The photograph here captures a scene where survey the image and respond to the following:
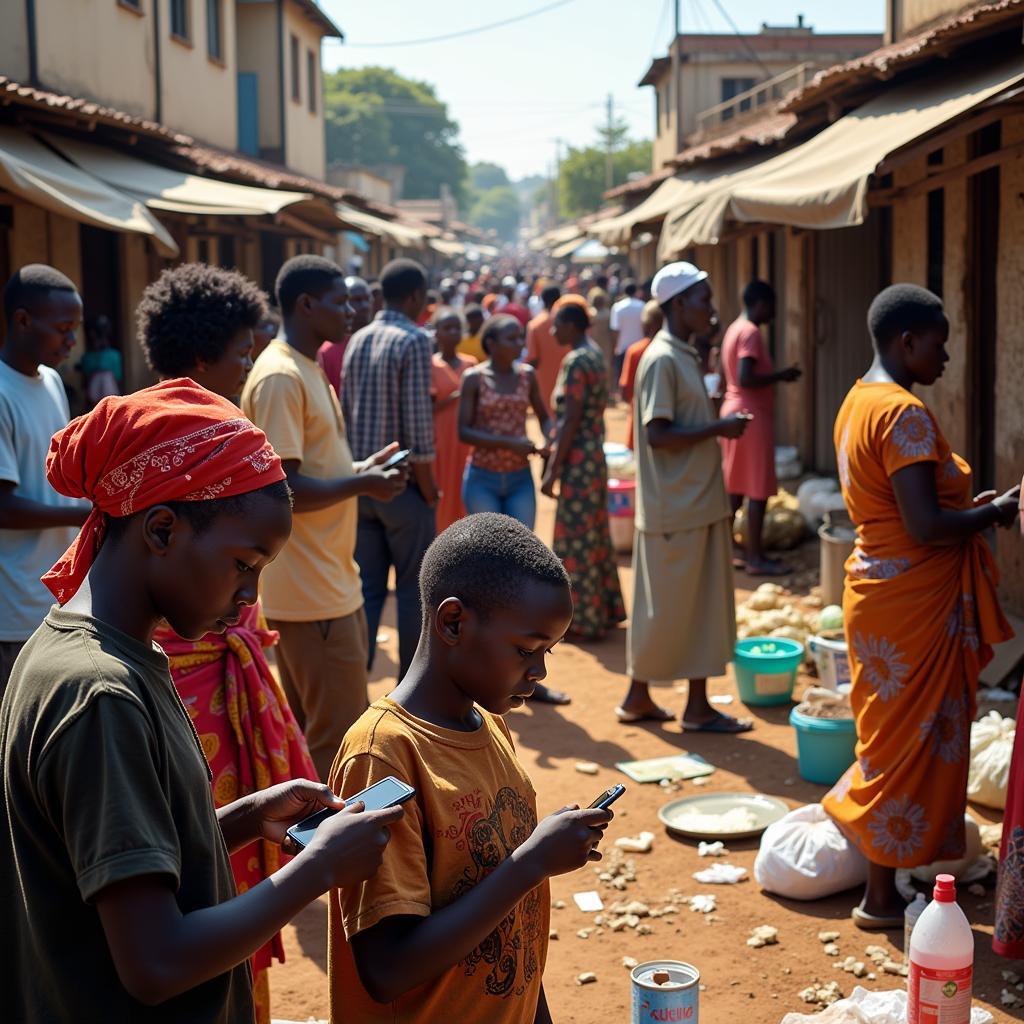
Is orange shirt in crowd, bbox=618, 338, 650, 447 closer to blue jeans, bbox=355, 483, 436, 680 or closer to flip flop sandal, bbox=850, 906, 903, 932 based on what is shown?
blue jeans, bbox=355, 483, 436, 680

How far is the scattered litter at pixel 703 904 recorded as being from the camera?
450cm

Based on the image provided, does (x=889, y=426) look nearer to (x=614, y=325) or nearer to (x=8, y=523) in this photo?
(x=8, y=523)

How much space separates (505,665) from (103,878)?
0.79 meters

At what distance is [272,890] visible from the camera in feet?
5.38

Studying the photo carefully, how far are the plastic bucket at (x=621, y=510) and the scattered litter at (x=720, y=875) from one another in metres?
5.02

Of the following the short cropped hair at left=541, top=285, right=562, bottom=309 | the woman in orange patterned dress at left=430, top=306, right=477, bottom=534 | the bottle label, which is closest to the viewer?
the bottle label

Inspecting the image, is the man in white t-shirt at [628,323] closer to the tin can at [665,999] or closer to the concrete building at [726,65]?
the concrete building at [726,65]

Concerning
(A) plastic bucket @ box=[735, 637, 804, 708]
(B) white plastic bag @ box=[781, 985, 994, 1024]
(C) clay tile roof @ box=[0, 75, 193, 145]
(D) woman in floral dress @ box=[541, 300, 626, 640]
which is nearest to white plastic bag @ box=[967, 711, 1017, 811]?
(A) plastic bucket @ box=[735, 637, 804, 708]

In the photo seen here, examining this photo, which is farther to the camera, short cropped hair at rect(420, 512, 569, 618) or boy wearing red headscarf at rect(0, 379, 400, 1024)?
short cropped hair at rect(420, 512, 569, 618)

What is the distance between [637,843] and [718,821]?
35 cm

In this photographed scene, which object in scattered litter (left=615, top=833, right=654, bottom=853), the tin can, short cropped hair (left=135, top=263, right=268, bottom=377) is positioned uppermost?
short cropped hair (left=135, top=263, right=268, bottom=377)

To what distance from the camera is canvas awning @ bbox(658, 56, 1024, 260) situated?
6492 millimetres

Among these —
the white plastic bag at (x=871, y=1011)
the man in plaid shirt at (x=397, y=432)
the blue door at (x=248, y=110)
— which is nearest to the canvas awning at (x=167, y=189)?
the man in plaid shirt at (x=397, y=432)

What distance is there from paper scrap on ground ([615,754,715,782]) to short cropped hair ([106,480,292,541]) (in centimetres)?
423
